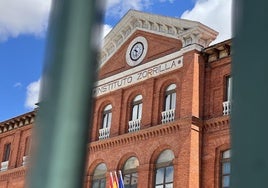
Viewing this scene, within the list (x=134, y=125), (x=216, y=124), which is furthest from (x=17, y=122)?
(x=216, y=124)

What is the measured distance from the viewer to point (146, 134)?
87.1 feet

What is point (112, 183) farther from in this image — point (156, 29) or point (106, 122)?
point (156, 29)

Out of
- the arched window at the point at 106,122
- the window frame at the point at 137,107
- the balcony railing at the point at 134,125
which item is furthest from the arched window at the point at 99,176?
the window frame at the point at 137,107

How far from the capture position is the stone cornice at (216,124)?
24.3 m

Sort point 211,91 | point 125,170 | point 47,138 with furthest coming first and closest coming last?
point 125,170, point 211,91, point 47,138

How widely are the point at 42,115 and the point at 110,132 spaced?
1079 inches

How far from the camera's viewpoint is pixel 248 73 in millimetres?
1529

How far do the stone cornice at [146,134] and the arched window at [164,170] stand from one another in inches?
37.3

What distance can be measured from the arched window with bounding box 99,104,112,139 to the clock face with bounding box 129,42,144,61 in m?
2.82

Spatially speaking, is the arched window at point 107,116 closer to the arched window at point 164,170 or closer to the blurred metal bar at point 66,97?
the arched window at point 164,170

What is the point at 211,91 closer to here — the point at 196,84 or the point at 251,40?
the point at 196,84

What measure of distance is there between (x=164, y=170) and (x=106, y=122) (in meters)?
5.46

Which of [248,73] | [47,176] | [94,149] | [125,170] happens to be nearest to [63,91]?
[47,176]

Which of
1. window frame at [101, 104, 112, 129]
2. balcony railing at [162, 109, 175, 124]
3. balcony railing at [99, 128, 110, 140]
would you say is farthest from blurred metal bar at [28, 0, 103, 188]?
window frame at [101, 104, 112, 129]
